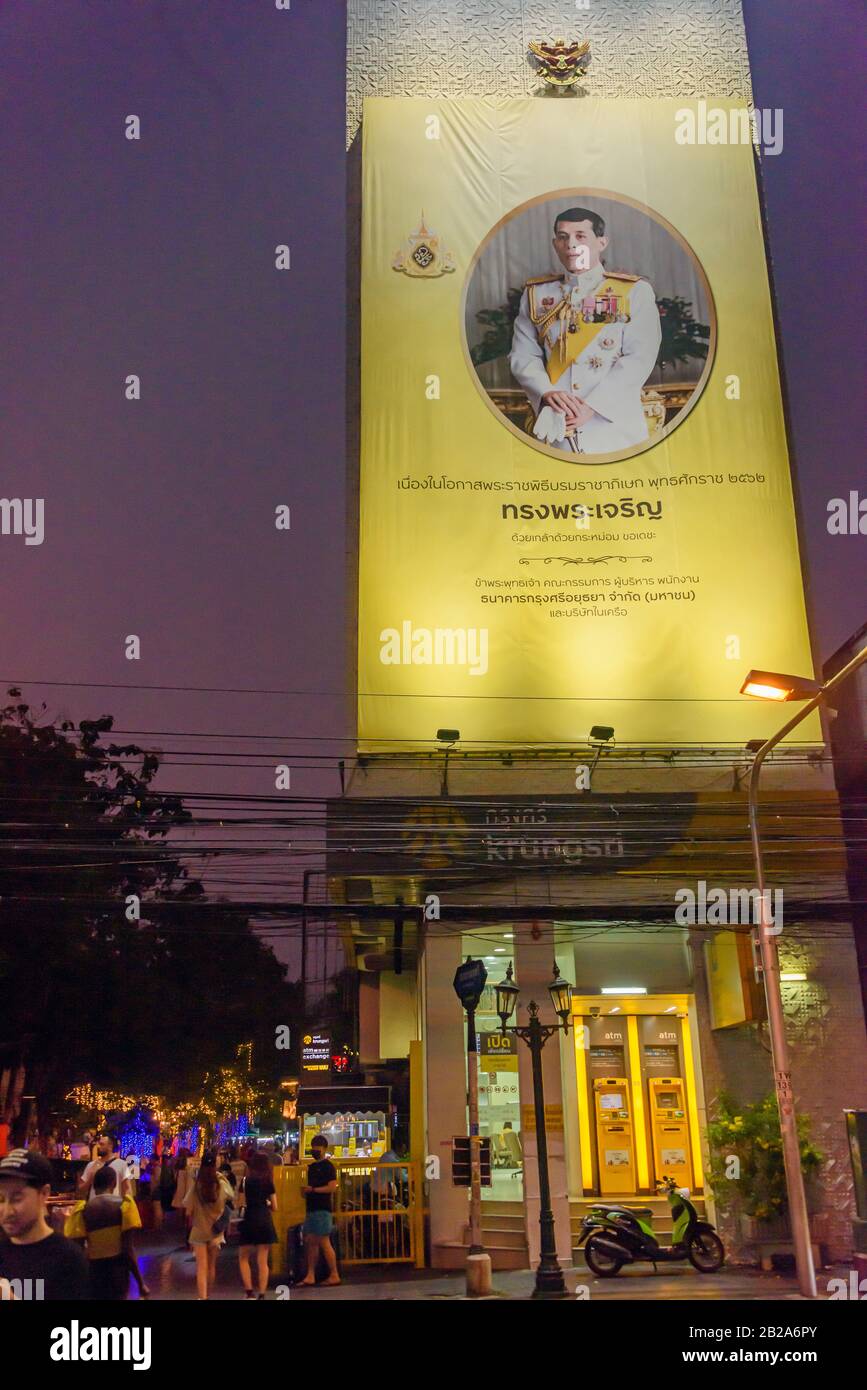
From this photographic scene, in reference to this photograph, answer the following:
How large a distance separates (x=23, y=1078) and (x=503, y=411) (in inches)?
810

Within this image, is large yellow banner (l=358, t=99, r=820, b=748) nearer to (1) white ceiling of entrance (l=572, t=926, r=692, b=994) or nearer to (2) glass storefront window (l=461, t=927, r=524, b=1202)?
(1) white ceiling of entrance (l=572, t=926, r=692, b=994)

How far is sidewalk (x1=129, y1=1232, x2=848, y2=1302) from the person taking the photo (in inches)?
516

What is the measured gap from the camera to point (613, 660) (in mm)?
20938

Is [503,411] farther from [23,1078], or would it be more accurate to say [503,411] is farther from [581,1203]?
[23,1078]

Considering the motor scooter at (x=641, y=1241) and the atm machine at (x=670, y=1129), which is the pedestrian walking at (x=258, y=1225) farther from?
the atm machine at (x=670, y=1129)

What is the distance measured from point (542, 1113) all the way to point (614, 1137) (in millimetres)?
4839

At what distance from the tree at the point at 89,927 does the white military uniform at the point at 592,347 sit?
1136 centimetres

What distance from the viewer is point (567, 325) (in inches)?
910

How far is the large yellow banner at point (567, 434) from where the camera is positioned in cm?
2080

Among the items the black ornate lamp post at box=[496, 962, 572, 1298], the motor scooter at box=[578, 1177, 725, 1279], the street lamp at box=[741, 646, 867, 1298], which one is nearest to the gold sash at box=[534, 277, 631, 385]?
the street lamp at box=[741, 646, 867, 1298]

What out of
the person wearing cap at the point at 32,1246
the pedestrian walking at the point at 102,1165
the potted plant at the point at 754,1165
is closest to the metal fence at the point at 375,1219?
the pedestrian walking at the point at 102,1165

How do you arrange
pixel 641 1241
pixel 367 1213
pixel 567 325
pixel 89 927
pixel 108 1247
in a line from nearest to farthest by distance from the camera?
1. pixel 108 1247
2. pixel 641 1241
3. pixel 367 1213
4. pixel 567 325
5. pixel 89 927

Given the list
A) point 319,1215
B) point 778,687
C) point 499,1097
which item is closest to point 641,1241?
point 319,1215

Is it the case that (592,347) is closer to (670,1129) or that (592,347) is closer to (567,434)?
(567,434)
